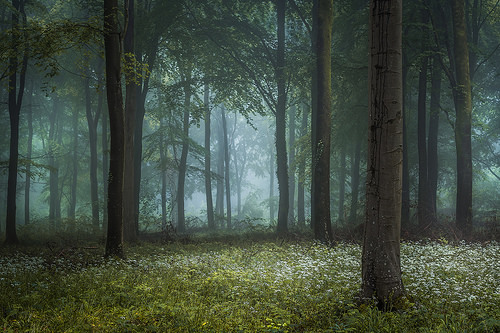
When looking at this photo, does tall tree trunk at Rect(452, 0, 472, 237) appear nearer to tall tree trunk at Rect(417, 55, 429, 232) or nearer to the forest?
the forest

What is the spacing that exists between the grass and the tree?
46 centimetres

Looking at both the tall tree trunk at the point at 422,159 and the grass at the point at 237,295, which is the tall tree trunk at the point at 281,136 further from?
the grass at the point at 237,295

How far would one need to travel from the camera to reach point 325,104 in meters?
12.2

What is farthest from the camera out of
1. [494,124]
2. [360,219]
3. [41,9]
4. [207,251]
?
[494,124]

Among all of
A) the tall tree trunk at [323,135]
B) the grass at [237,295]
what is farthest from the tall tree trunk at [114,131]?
the tall tree trunk at [323,135]

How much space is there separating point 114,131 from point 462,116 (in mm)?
12344

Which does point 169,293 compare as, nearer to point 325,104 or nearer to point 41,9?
point 325,104

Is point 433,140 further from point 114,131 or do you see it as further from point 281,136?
point 114,131

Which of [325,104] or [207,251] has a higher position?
[325,104]

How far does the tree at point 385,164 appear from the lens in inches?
211

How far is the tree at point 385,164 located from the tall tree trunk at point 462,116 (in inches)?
387

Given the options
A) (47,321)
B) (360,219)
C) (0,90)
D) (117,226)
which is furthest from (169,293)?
(0,90)

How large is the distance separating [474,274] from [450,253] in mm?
2621

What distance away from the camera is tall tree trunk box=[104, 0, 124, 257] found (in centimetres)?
959
